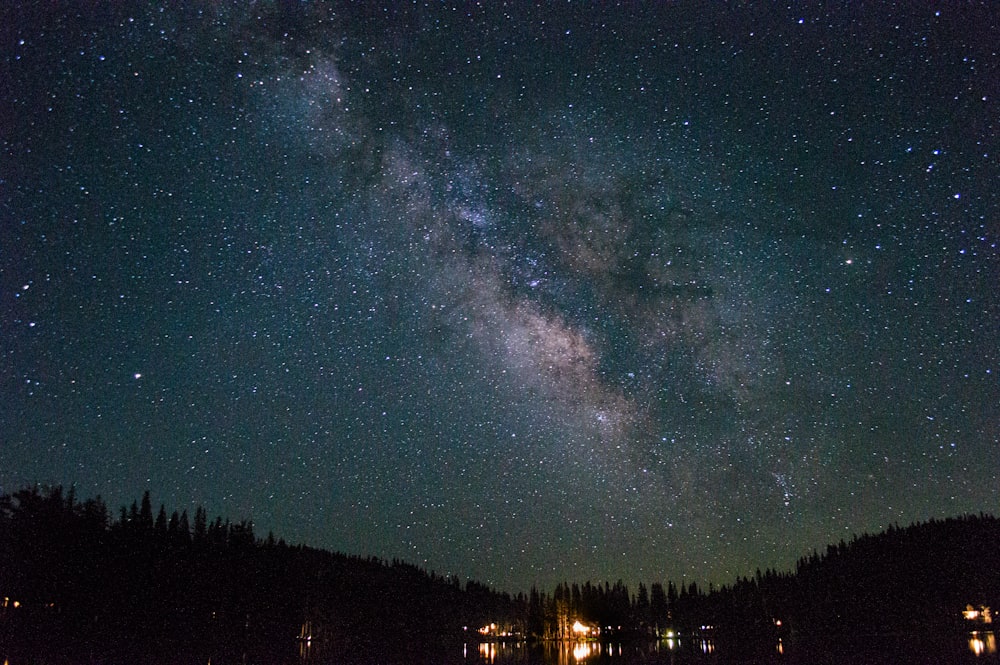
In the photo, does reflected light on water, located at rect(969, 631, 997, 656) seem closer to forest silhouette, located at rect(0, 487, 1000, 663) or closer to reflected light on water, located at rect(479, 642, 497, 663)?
forest silhouette, located at rect(0, 487, 1000, 663)

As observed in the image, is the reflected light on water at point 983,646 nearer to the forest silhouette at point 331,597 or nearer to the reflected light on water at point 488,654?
the forest silhouette at point 331,597

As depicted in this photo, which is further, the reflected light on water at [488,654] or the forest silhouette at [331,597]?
the reflected light on water at [488,654]

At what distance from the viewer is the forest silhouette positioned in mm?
45781

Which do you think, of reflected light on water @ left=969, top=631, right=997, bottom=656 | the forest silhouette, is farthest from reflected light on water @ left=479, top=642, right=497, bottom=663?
reflected light on water @ left=969, top=631, right=997, bottom=656

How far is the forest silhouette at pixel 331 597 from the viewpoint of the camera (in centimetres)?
4578

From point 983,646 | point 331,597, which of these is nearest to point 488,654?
point 983,646


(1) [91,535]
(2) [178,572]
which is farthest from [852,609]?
(1) [91,535]

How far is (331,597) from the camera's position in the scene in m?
111

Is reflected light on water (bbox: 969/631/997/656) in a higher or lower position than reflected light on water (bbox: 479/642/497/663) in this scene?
higher

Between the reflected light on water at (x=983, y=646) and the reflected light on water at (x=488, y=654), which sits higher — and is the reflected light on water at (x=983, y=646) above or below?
above

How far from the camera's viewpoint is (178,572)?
212 feet

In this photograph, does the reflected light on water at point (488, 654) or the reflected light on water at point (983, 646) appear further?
the reflected light on water at point (488, 654)

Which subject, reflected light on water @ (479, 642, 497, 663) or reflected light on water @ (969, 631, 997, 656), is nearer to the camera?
reflected light on water @ (969, 631, 997, 656)

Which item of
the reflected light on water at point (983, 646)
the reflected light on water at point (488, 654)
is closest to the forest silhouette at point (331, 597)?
the reflected light on water at point (488, 654)
